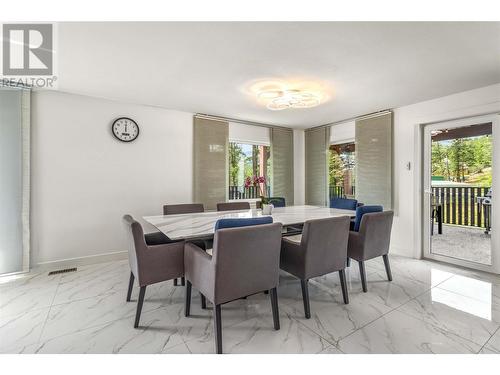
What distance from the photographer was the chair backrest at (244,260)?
1.54m

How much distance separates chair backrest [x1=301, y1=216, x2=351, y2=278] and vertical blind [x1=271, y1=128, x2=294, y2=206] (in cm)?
276

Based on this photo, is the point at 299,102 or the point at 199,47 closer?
the point at 199,47

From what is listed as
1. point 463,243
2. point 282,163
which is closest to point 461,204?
point 463,243

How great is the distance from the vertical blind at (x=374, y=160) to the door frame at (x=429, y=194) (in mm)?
441

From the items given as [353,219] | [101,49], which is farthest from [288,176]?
[101,49]

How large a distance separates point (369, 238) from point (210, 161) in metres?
2.72

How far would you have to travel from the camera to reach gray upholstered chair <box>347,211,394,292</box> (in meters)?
Answer: 2.39

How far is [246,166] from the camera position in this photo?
470 centimetres

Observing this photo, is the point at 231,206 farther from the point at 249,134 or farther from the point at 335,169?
the point at 335,169

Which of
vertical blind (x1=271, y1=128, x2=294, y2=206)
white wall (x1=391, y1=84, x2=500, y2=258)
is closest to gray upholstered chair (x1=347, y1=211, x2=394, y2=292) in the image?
white wall (x1=391, y1=84, x2=500, y2=258)
